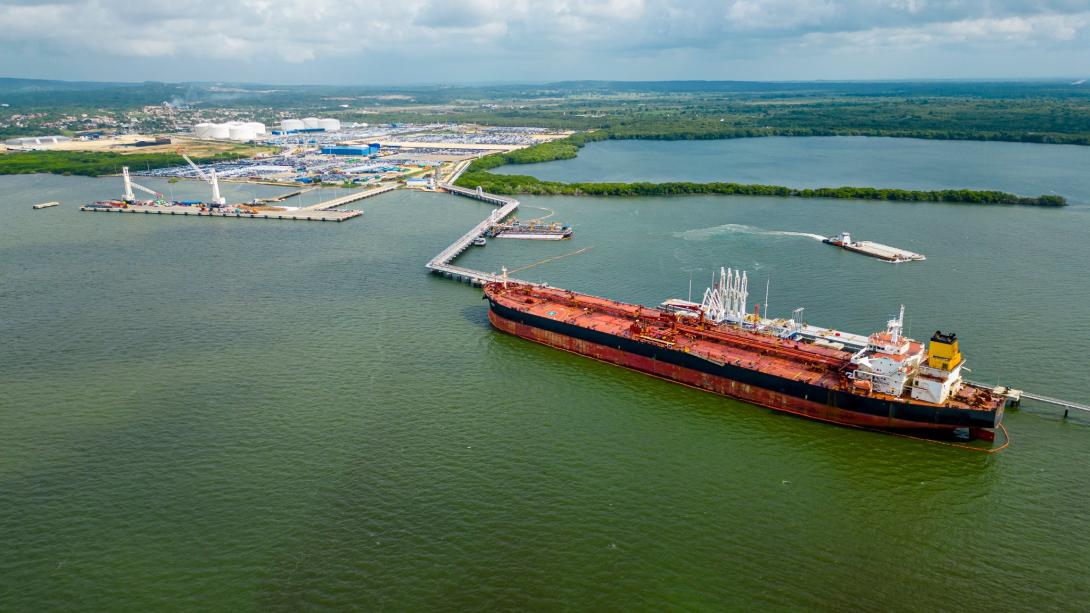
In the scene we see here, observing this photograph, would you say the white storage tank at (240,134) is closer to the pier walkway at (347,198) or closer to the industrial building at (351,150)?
the industrial building at (351,150)

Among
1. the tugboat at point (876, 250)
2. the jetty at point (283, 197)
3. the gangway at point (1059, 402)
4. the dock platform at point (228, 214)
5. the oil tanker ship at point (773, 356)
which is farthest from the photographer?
the jetty at point (283, 197)

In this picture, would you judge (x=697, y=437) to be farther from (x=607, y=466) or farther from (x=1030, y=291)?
(x=1030, y=291)

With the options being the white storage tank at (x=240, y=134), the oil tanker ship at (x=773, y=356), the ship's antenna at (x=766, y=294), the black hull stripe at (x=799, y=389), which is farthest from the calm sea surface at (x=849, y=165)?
the white storage tank at (x=240, y=134)

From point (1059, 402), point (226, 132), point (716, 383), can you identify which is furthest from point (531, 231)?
point (226, 132)

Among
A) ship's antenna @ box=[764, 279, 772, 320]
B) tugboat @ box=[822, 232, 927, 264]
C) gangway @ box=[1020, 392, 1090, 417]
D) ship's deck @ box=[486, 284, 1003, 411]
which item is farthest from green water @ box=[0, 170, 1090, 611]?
tugboat @ box=[822, 232, 927, 264]

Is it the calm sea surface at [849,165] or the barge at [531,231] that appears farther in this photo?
the calm sea surface at [849,165]

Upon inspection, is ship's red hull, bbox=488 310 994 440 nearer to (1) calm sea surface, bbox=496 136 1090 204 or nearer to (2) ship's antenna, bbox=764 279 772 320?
(2) ship's antenna, bbox=764 279 772 320
